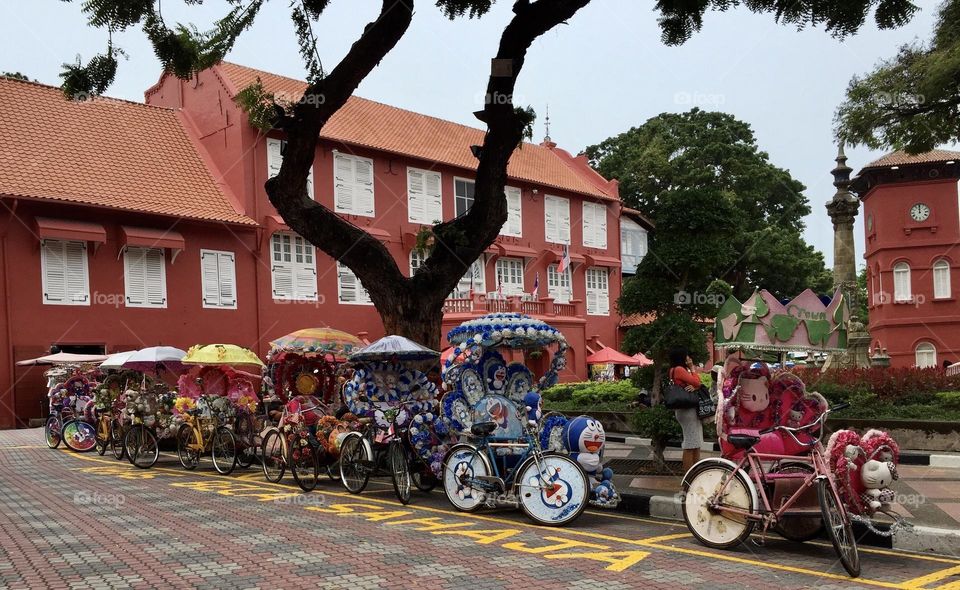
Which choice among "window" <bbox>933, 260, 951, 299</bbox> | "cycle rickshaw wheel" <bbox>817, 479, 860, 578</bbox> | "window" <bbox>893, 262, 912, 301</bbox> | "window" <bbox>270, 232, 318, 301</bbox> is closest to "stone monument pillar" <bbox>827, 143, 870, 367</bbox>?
"window" <bbox>893, 262, 912, 301</bbox>

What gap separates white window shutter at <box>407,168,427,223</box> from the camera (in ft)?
98.0

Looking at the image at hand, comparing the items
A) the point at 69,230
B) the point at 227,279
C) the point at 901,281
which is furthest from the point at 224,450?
the point at 901,281

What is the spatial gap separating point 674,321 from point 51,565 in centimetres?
859

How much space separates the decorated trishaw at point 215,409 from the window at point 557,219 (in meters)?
22.6

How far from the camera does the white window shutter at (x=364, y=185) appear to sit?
28.2 metres

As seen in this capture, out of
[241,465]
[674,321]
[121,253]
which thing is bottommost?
[241,465]

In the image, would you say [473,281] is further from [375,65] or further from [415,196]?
[375,65]

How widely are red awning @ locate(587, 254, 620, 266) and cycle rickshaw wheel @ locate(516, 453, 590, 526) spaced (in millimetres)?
29006

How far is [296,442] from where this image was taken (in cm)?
1148

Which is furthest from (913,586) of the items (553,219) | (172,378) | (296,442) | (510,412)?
(553,219)

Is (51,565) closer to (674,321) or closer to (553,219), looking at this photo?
(674,321)

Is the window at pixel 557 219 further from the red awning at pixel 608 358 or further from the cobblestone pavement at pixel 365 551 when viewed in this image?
the cobblestone pavement at pixel 365 551

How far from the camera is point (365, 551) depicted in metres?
7.09

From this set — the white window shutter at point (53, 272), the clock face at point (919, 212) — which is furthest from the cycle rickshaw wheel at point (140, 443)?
the clock face at point (919, 212)
